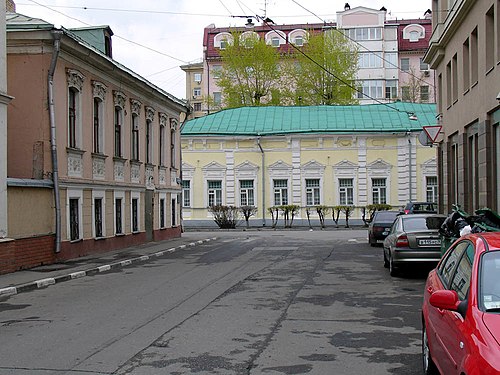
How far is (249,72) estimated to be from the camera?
61.2 meters

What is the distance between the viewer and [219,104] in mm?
68312

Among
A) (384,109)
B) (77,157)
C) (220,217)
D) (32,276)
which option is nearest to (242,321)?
(32,276)

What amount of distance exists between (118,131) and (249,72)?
36.7 m

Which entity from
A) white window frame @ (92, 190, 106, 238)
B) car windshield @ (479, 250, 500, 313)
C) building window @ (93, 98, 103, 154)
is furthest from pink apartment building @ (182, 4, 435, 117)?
car windshield @ (479, 250, 500, 313)

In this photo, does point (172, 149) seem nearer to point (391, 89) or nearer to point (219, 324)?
point (219, 324)

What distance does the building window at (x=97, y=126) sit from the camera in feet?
77.1

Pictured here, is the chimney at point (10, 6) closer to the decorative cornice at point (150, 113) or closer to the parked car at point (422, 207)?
the decorative cornice at point (150, 113)

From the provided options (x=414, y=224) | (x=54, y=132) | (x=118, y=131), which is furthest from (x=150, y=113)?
(x=414, y=224)

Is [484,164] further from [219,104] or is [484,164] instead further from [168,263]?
[219,104]

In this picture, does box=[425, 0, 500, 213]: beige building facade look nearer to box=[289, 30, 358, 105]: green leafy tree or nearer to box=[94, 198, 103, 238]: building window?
box=[94, 198, 103, 238]: building window

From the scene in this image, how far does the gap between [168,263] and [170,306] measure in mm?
9042

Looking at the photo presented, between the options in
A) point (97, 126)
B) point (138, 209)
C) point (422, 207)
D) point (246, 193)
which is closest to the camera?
point (97, 126)

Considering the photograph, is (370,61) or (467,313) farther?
(370,61)

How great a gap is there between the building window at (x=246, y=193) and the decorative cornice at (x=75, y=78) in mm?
26210
